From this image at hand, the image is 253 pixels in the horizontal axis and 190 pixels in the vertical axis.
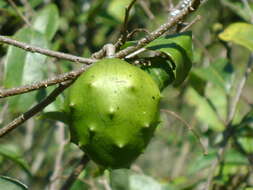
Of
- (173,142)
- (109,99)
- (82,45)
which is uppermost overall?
(109,99)

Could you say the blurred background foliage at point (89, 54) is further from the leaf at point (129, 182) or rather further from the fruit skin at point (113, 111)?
the fruit skin at point (113, 111)

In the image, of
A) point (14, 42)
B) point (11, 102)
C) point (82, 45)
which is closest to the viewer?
point (14, 42)

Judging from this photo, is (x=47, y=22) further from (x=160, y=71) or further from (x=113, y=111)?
(x=113, y=111)

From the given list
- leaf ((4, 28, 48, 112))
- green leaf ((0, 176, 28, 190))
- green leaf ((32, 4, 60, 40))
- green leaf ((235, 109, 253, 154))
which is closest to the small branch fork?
green leaf ((0, 176, 28, 190))

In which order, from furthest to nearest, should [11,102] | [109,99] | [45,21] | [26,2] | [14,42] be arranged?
[26,2] → [45,21] → [11,102] → [14,42] → [109,99]

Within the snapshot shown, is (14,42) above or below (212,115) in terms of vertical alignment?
above

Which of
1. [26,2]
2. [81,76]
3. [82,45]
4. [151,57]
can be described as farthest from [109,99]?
[82,45]

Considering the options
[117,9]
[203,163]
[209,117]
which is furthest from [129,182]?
[117,9]

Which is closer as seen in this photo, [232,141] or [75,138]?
[75,138]

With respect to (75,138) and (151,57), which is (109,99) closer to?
(75,138)
